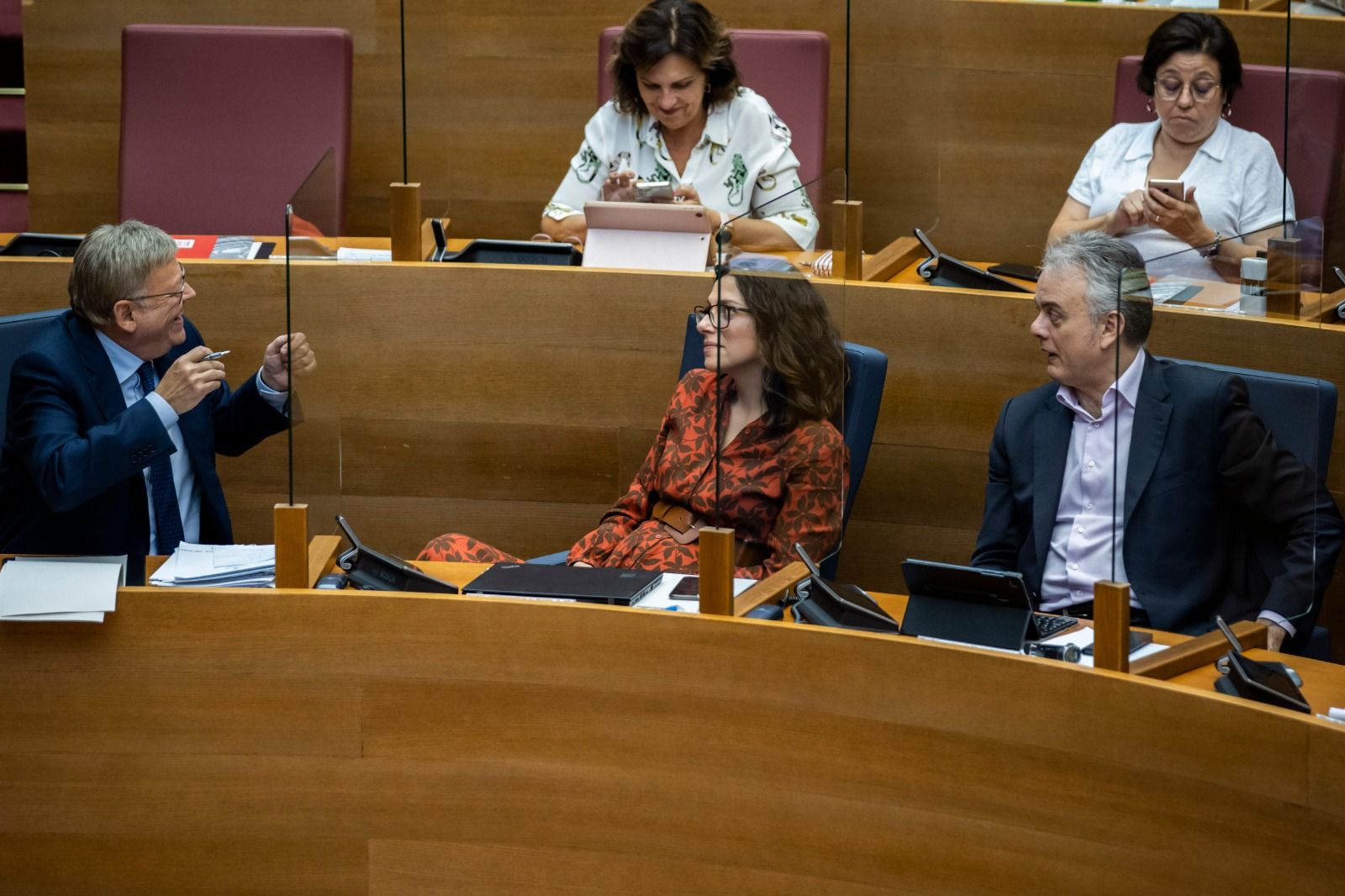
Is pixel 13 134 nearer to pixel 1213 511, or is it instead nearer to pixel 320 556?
pixel 320 556

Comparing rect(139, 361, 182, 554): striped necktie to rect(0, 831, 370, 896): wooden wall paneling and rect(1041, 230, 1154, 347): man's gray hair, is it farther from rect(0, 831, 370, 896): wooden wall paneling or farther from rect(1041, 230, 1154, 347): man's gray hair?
rect(1041, 230, 1154, 347): man's gray hair

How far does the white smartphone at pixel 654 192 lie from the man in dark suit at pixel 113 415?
908mm

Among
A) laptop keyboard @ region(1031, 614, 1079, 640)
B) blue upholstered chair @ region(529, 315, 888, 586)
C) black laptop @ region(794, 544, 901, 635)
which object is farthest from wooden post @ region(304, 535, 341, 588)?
laptop keyboard @ region(1031, 614, 1079, 640)

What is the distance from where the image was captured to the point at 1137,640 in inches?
80.6

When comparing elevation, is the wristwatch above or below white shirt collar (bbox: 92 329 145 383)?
above

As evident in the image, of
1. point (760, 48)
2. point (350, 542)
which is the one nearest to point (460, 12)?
point (760, 48)

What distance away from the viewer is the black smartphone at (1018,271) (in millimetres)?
3125

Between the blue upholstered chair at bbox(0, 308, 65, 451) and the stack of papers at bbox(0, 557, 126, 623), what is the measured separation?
2.24 feet

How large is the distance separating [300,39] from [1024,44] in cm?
161

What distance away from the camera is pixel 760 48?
381 centimetres

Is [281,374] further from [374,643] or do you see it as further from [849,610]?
A: [849,610]

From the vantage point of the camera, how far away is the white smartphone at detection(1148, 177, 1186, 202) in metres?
3.01

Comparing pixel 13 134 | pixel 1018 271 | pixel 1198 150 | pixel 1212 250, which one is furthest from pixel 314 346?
pixel 13 134

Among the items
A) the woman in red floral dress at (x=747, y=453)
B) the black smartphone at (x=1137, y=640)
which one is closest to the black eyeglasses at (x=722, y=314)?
the woman in red floral dress at (x=747, y=453)
